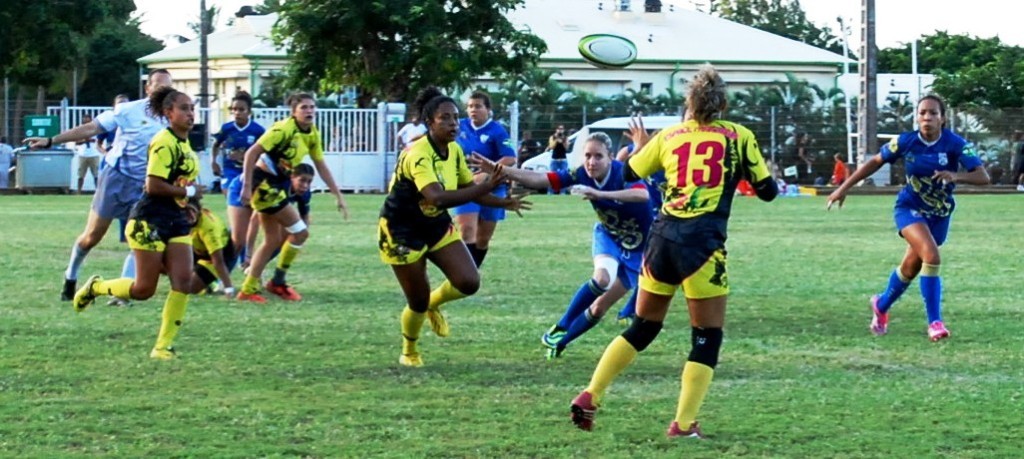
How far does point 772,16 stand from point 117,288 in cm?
9897

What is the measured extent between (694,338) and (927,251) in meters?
4.51

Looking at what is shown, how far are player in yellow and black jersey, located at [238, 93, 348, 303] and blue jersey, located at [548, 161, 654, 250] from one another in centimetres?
378

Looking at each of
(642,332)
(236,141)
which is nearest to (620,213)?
(642,332)

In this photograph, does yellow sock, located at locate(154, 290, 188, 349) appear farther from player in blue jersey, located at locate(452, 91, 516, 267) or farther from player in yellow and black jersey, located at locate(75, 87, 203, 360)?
player in blue jersey, located at locate(452, 91, 516, 267)

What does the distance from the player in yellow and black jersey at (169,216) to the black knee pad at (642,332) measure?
3.59m

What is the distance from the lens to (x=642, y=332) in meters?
8.30

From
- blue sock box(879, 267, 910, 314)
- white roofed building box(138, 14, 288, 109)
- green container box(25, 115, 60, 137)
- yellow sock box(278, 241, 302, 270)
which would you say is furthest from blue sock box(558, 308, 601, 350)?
white roofed building box(138, 14, 288, 109)

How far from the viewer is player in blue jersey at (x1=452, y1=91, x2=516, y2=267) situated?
48.7ft

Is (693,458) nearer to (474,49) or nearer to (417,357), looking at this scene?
(417,357)

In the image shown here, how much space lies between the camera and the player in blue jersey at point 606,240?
1074cm

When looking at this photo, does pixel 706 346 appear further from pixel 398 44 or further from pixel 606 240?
pixel 398 44

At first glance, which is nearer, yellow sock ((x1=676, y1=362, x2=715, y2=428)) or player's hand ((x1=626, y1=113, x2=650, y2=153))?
yellow sock ((x1=676, y1=362, x2=715, y2=428))

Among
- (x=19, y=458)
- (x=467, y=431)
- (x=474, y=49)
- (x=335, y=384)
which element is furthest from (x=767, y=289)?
(x=474, y=49)

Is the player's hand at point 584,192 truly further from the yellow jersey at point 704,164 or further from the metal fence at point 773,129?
the metal fence at point 773,129
